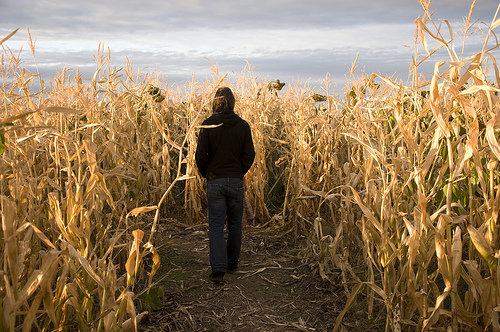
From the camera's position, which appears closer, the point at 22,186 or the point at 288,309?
the point at 22,186

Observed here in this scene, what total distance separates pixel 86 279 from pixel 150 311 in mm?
924

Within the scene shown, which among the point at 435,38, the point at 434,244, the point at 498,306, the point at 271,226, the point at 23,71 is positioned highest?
the point at 435,38

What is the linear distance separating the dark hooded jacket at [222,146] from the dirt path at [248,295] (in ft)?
2.38

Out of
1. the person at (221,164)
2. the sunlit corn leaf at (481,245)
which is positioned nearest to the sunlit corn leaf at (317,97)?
the person at (221,164)

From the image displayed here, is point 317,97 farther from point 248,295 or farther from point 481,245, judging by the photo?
point 481,245

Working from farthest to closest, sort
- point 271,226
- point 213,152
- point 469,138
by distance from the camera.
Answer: point 271,226
point 213,152
point 469,138

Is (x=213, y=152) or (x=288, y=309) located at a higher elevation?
(x=213, y=152)

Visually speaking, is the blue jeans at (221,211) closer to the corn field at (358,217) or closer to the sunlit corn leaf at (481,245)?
the corn field at (358,217)

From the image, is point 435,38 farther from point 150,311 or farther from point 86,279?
point 150,311

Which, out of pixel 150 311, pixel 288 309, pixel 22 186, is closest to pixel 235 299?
pixel 288 309

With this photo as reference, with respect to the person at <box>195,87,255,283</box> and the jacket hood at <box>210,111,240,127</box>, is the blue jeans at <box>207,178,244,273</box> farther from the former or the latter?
the jacket hood at <box>210,111,240,127</box>

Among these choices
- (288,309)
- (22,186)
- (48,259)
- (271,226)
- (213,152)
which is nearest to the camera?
(48,259)

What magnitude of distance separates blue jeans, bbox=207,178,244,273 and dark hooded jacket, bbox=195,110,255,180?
0.08m

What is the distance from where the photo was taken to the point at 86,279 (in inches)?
101
